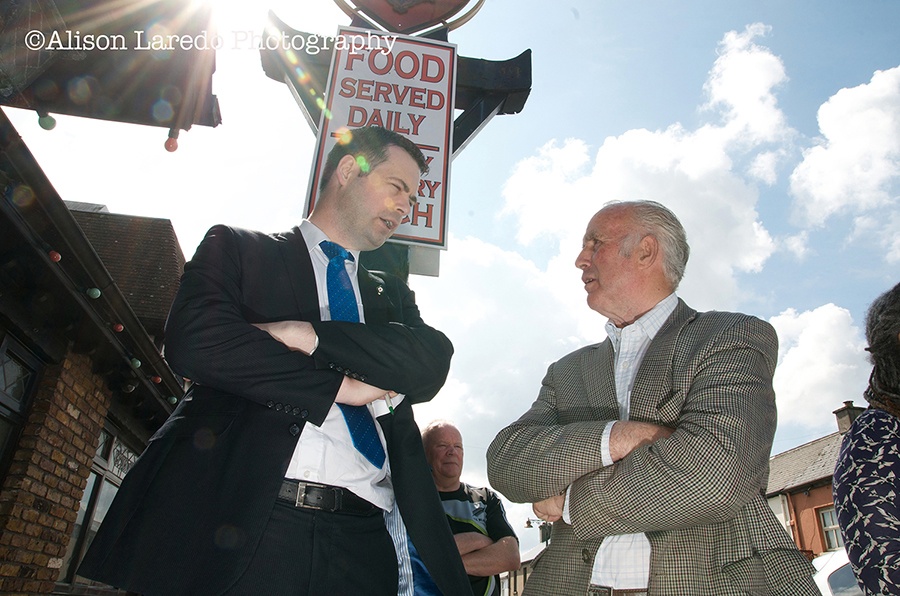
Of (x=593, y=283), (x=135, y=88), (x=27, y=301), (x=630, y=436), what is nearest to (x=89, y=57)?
(x=135, y=88)

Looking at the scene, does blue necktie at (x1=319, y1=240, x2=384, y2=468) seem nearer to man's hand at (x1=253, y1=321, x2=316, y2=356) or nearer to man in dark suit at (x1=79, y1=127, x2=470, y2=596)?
man in dark suit at (x1=79, y1=127, x2=470, y2=596)

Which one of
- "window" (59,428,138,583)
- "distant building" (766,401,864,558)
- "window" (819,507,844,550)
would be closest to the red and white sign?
"window" (59,428,138,583)

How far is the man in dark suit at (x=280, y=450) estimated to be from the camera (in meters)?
1.39

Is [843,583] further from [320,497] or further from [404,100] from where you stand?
[320,497]

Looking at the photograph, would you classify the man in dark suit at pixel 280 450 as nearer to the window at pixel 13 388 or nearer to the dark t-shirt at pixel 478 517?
the dark t-shirt at pixel 478 517

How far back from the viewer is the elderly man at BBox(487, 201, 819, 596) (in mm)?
1543

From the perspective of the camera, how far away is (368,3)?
5242 mm

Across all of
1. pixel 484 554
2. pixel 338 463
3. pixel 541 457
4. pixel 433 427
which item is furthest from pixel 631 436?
pixel 433 427

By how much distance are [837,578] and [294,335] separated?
6.03m

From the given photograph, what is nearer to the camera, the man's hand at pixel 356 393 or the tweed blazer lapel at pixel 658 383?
the man's hand at pixel 356 393

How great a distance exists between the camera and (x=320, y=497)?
155 centimetres

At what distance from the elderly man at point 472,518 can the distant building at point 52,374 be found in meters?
2.89

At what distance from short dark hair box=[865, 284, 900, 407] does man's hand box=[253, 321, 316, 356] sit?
1774 mm

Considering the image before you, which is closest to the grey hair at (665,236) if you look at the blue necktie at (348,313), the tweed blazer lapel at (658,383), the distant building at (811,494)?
the tweed blazer lapel at (658,383)
